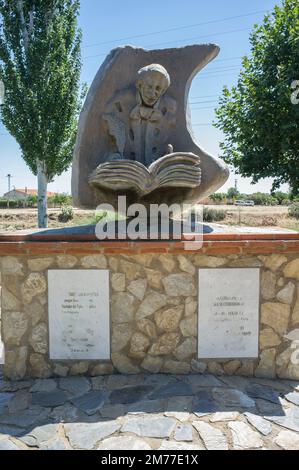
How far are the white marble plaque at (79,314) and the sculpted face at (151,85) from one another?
1.65 metres

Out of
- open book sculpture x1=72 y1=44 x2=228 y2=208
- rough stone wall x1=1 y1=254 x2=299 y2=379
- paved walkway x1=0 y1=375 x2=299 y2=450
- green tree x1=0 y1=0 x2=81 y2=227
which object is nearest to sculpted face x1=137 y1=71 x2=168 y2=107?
open book sculpture x1=72 y1=44 x2=228 y2=208

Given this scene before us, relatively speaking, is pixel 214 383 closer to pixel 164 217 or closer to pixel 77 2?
pixel 164 217

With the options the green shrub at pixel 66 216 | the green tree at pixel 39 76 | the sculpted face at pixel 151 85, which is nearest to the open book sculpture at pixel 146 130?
the sculpted face at pixel 151 85

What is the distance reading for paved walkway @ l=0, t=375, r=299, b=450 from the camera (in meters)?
2.21

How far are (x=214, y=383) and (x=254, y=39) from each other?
9.33 metres

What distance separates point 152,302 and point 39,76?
994 centimetres

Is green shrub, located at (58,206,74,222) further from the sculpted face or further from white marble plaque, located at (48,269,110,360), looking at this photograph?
white marble plaque, located at (48,269,110,360)

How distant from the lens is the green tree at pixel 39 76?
10.7m

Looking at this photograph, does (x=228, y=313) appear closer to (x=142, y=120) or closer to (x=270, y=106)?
(x=142, y=120)

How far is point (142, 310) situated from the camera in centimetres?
298

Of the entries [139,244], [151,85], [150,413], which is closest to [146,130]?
[151,85]

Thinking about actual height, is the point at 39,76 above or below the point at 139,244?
above

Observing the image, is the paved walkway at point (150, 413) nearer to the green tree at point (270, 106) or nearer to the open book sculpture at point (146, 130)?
the open book sculpture at point (146, 130)
